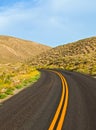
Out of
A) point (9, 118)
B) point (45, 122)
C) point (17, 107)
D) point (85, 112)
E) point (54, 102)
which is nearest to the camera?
point (45, 122)

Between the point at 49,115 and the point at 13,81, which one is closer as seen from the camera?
the point at 49,115

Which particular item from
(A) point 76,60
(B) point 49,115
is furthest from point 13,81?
(A) point 76,60

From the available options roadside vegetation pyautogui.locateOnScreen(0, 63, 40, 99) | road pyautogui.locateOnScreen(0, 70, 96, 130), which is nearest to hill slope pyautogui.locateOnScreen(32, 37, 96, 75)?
roadside vegetation pyautogui.locateOnScreen(0, 63, 40, 99)

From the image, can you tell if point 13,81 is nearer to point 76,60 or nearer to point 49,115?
point 49,115

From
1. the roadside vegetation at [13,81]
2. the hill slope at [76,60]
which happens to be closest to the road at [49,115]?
the roadside vegetation at [13,81]

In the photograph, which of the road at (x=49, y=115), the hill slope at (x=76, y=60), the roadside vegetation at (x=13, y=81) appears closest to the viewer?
the road at (x=49, y=115)

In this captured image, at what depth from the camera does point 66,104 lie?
13.8m

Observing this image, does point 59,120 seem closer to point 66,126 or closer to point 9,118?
point 66,126

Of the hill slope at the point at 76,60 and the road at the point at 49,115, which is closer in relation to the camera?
the road at the point at 49,115

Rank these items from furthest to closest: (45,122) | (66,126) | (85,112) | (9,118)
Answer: (85,112) < (9,118) < (45,122) < (66,126)

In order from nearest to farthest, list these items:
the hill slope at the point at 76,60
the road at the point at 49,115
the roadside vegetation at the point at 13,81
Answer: the road at the point at 49,115 → the roadside vegetation at the point at 13,81 → the hill slope at the point at 76,60

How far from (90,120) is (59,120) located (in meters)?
1.16

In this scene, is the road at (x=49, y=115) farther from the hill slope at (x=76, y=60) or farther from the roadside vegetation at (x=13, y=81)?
the hill slope at (x=76, y=60)

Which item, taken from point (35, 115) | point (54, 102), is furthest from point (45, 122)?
point (54, 102)
